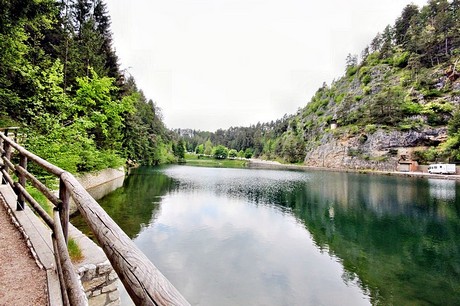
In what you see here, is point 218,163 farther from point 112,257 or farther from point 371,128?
point 112,257

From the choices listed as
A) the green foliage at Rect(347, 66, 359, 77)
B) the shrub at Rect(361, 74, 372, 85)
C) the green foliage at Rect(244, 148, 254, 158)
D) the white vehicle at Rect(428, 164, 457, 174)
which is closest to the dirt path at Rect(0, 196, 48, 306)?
the white vehicle at Rect(428, 164, 457, 174)

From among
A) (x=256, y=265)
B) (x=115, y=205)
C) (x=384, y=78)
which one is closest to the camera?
(x=256, y=265)

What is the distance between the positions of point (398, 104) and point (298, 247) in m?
49.5

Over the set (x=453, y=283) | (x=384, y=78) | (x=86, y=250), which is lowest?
(x=453, y=283)

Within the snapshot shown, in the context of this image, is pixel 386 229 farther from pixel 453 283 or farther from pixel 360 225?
pixel 453 283

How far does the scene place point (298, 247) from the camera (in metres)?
10.1

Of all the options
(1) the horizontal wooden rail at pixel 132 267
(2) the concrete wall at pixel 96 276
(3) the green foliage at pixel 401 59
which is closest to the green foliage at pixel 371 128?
(3) the green foliage at pixel 401 59

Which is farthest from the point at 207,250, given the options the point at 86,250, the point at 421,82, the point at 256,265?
the point at 421,82

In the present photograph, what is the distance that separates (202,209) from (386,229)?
32.0ft

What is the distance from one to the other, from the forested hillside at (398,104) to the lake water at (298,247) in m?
29.7

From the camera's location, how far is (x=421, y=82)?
52.0 meters

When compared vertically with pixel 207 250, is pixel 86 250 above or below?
above

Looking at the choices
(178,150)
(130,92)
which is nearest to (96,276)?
(130,92)

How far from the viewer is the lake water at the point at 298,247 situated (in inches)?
271
